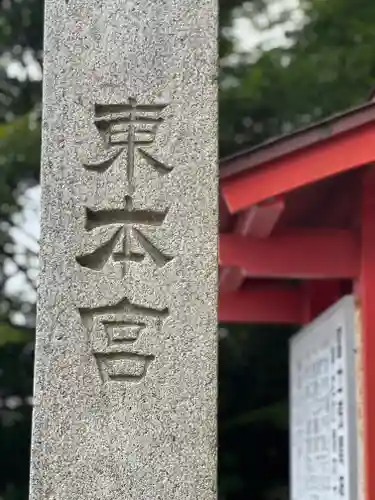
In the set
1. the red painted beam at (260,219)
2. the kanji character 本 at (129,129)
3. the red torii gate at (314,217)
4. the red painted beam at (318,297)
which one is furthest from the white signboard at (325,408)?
the kanji character 本 at (129,129)

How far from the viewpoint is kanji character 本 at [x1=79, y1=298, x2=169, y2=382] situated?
3.08m

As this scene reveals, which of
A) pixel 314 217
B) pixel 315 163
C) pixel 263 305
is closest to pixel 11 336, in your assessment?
pixel 263 305

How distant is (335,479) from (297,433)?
1189 mm

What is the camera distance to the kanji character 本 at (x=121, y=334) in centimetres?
308

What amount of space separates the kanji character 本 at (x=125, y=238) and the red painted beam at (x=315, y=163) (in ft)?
4.01

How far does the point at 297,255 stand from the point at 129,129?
6.41 ft

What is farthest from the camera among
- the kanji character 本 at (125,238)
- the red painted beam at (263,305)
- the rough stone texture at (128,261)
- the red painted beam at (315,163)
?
the red painted beam at (263,305)

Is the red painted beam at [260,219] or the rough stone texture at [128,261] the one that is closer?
the rough stone texture at [128,261]

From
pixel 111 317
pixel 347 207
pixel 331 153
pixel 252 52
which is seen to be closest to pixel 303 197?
pixel 347 207

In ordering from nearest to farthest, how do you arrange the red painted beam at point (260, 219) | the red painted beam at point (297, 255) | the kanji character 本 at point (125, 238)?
the kanji character 本 at point (125, 238), the red painted beam at point (260, 219), the red painted beam at point (297, 255)

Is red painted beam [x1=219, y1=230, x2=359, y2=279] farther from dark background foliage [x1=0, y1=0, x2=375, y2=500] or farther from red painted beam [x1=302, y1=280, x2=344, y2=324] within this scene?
dark background foliage [x1=0, y1=0, x2=375, y2=500]

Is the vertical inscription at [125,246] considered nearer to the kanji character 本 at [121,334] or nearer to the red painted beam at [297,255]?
the kanji character 本 at [121,334]

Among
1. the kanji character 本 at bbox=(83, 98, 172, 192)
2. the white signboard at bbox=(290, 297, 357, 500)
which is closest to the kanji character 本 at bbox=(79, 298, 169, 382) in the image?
the kanji character 本 at bbox=(83, 98, 172, 192)

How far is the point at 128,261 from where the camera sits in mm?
3137
